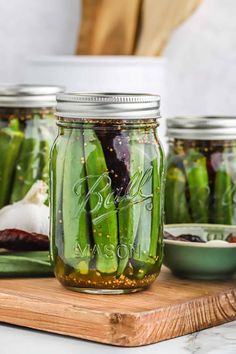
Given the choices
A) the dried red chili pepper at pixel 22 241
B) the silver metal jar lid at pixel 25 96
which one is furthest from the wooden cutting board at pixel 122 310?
the silver metal jar lid at pixel 25 96

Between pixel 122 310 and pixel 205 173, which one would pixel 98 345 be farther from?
pixel 205 173

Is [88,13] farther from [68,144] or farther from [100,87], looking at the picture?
[68,144]

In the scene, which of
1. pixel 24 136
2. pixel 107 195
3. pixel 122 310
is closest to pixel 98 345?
pixel 122 310

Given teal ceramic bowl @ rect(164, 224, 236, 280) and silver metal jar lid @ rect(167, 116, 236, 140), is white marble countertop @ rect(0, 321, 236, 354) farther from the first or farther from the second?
silver metal jar lid @ rect(167, 116, 236, 140)

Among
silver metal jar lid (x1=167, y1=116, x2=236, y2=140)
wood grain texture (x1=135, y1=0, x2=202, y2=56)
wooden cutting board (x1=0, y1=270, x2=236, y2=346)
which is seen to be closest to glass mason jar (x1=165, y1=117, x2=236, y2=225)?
silver metal jar lid (x1=167, y1=116, x2=236, y2=140)

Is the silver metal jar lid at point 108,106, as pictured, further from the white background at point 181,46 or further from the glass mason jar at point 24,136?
the white background at point 181,46
